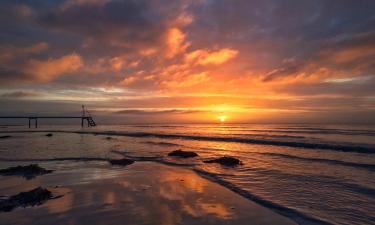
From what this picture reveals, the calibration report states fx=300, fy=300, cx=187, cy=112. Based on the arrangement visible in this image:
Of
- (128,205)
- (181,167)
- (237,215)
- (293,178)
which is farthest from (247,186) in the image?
(181,167)

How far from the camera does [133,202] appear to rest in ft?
28.9

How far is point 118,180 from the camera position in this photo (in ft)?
40.2

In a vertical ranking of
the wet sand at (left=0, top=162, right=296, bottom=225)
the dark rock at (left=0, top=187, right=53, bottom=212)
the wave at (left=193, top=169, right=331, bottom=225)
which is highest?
the dark rock at (left=0, top=187, right=53, bottom=212)

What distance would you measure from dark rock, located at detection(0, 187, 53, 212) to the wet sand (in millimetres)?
340

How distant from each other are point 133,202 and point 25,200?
10.1 feet

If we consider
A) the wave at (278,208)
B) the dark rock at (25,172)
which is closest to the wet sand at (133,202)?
the wave at (278,208)

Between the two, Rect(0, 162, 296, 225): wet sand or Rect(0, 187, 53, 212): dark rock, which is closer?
Rect(0, 162, 296, 225): wet sand

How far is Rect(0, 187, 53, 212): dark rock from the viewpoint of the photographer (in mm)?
8054

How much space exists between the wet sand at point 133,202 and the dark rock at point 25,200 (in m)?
0.34

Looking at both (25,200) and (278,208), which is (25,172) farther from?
(278,208)

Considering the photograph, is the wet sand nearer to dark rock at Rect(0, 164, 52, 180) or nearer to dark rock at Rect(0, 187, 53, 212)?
dark rock at Rect(0, 187, 53, 212)

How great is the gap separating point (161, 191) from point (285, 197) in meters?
4.12

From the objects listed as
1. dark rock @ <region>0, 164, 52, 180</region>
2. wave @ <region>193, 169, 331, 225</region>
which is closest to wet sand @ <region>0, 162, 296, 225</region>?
wave @ <region>193, 169, 331, 225</region>

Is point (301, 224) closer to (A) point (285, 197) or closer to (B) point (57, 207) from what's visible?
(A) point (285, 197)
